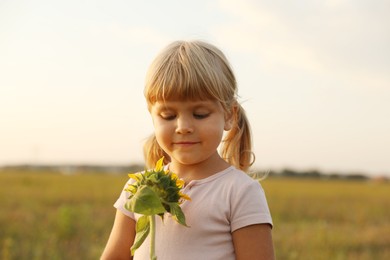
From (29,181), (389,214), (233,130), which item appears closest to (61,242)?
(233,130)

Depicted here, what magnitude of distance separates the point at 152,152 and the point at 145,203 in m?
0.64

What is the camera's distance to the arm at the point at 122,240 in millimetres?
2070

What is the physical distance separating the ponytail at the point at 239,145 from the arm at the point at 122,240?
0.39m

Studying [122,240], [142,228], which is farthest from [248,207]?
[122,240]

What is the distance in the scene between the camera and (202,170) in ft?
6.50

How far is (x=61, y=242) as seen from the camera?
249 inches

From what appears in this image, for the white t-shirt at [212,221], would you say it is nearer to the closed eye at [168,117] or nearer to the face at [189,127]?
the face at [189,127]

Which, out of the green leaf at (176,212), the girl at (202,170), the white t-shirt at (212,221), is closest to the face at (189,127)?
the girl at (202,170)

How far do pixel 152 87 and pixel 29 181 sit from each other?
16472 mm

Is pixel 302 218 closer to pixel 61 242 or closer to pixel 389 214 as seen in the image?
pixel 389 214

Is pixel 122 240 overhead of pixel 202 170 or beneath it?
beneath

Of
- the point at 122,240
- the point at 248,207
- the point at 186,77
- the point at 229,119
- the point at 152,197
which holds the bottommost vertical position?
the point at 122,240

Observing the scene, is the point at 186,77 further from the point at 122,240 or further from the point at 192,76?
the point at 122,240

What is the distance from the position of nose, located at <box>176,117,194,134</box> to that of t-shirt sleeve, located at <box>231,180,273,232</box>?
0.22 metres
